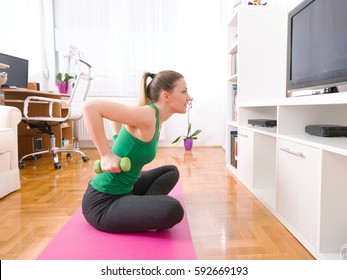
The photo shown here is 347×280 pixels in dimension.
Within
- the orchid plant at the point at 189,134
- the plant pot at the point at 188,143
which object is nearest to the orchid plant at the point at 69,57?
the orchid plant at the point at 189,134

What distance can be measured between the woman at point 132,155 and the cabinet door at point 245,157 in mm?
976

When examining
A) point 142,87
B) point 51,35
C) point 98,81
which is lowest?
point 142,87

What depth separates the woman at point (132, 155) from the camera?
3.67ft

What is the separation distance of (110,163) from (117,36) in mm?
3656

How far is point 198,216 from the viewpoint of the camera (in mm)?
1663

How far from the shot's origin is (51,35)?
4371 mm


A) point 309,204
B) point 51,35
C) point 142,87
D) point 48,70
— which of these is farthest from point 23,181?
point 51,35

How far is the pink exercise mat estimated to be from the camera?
1.03m

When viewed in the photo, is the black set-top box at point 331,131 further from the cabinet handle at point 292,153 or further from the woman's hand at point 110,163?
the woman's hand at point 110,163

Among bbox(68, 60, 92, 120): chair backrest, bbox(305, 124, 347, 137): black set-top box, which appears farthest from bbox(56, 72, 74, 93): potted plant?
bbox(305, 124, 347, 137): black set-top box

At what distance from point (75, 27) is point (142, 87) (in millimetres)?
3576

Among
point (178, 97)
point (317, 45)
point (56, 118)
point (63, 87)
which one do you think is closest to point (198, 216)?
point (178, 97)

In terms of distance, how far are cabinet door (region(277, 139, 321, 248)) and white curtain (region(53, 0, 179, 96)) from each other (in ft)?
10.5
